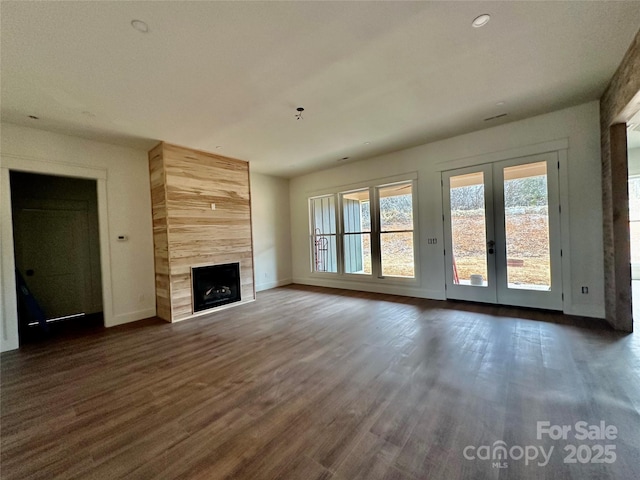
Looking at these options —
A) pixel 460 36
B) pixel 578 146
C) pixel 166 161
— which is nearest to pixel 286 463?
pixel 460 36

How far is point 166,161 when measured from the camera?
441cm

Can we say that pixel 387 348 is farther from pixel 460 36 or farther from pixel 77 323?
pixel 77 323

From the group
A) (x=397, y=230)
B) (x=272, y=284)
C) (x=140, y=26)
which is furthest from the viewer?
(x=272, y=284)

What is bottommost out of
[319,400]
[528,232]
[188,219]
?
[319,400]

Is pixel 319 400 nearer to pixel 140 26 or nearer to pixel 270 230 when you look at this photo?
pixel 140 26

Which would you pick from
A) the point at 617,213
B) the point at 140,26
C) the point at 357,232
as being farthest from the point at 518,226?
the point at 140,26

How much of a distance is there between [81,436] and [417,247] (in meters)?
5.29

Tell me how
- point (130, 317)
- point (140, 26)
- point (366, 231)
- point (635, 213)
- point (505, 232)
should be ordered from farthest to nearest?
point (366, 231) < point (635, 213) < point (130, 317) < point (505, 232) < point (140, 26)

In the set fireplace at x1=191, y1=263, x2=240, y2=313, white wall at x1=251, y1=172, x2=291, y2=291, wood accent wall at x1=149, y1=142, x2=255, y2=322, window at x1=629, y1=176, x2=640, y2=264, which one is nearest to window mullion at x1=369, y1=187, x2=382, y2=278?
white wall at x1=251, y1=172, x2=291, y2=291

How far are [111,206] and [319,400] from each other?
15.2 ft

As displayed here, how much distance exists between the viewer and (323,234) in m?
7.13

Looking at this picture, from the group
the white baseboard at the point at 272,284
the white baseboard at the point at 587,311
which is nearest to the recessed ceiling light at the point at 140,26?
the white baseboard at the point at 272,284

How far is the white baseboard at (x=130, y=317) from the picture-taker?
4.32 m

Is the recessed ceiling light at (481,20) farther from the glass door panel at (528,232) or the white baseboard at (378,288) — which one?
the white baseboard at (378,288)
